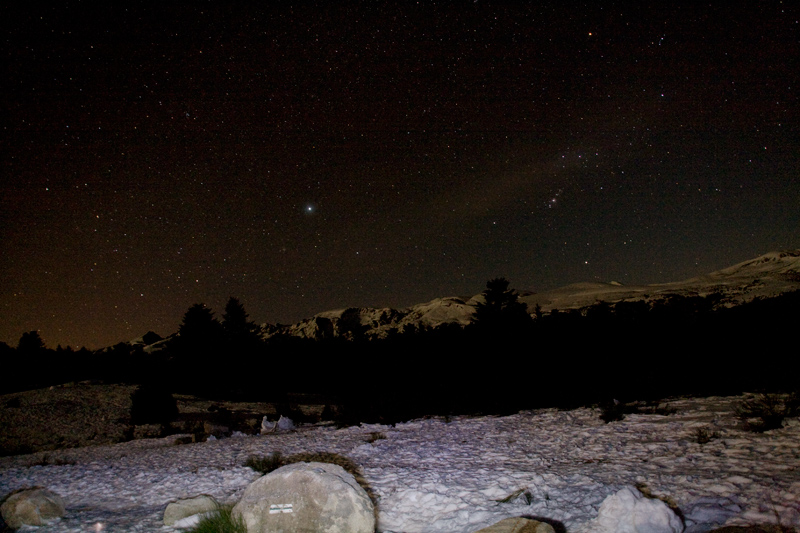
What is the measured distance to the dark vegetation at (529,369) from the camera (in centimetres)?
1038

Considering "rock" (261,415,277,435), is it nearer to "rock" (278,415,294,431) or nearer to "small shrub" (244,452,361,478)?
"rock" (278,415,294,431)

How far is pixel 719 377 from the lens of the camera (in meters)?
9.92

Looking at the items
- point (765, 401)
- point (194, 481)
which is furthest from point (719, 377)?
point (194, 481)

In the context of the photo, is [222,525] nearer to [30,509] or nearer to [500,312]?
[30,509]

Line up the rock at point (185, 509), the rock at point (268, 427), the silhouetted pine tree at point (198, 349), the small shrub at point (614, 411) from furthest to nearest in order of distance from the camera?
the silhouetted pine tree at point (198, 349), the rock at point (268, 427), the small shrub at point (614, 411), the rock at point (185, 509)

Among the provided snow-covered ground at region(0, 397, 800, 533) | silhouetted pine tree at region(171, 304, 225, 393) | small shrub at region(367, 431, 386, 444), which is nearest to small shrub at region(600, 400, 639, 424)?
snow-covered ground at region(0, 397, 800, 533)

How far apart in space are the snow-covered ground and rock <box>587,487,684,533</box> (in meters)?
0.21

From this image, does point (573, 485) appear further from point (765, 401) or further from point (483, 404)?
point (483, 404)

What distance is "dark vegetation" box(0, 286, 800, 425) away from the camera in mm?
10383

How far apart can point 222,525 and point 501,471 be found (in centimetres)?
322

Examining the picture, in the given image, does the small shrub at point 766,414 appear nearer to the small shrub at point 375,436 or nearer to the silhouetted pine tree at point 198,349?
the small shrub at point 375,436

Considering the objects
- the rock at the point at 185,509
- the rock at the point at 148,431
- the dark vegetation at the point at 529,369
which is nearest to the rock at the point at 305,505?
the rock at the point at 185,509

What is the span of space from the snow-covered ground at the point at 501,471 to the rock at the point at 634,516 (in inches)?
8.4

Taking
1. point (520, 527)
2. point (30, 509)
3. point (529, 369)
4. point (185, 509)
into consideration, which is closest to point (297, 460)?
point (185, 509)
